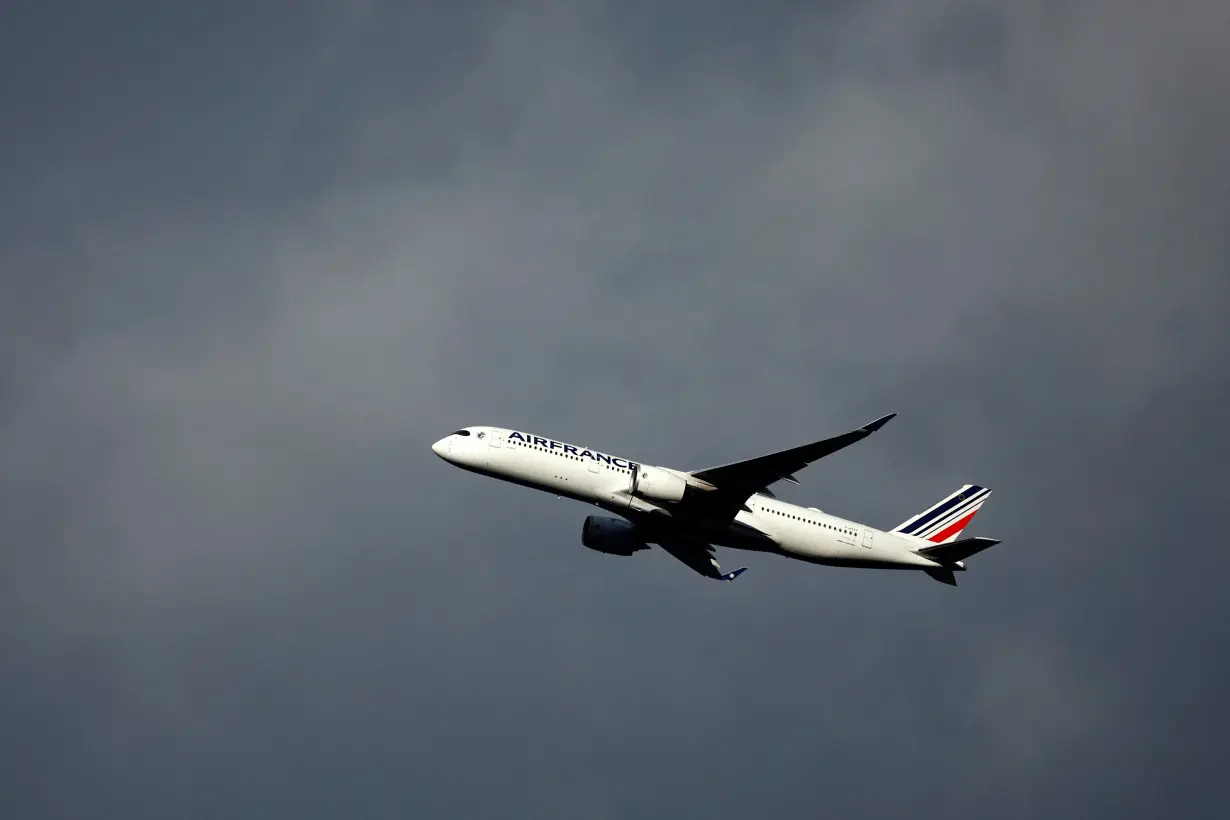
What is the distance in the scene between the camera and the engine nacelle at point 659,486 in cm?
6088

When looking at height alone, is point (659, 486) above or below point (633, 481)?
below

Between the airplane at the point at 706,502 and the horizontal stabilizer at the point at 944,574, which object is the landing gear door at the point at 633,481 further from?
the horizontal stabilizer at the point at 944,574

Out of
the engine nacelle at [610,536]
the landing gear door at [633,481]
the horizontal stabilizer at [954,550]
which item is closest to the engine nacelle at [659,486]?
the landing gear door at [633,481]

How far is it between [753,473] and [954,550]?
11.5 metres

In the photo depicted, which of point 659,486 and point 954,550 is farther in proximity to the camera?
point 954,550

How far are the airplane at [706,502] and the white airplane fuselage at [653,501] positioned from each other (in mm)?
44

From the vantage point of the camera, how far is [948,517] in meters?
70.5

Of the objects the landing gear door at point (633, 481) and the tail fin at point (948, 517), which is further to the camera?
the tail fin at point (948, 517)

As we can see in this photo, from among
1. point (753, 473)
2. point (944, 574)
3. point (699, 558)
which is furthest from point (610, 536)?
point (944, 574)

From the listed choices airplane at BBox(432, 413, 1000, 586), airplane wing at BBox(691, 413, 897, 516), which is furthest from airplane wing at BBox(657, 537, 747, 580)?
airplane wing at BBox(691, 413, 897, 516)

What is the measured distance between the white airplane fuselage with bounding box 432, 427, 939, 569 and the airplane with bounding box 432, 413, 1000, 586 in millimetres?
44

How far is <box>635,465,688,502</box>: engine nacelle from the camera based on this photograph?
6088 cm

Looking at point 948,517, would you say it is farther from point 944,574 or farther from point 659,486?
point 659,486

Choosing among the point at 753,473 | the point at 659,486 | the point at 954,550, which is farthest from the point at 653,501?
the point at 954,550
